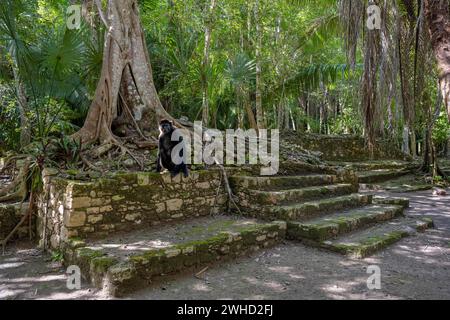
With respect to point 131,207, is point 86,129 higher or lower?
higher

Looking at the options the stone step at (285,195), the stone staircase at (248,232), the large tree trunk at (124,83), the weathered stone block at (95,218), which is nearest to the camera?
the stone staircase at (248,232)

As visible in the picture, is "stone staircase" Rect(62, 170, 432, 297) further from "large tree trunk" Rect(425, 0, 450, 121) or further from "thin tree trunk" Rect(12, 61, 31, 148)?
"thin tree trunk" Rect(12, 61, 31, 148)

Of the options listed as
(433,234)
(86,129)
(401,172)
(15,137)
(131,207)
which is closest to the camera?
(131,207)

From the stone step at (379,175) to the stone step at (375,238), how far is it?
180 inches

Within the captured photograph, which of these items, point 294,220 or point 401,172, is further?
point 401,172

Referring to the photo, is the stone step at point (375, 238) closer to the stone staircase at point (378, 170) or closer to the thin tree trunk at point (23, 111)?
the stone staircase at point (378, 170)

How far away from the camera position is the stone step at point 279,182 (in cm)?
579

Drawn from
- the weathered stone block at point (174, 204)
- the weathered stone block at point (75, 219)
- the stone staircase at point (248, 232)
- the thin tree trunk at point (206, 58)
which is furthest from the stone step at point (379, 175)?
the weathered stone block at point (75, 219)

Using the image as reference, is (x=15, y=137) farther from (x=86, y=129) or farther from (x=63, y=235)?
(x=63, y=235)
